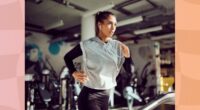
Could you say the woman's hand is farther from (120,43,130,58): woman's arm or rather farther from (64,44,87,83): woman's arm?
(120,43,130,58): woman's arm

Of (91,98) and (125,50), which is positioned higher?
(125,50)

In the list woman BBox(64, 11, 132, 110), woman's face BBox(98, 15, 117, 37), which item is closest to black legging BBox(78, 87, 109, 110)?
woman BBox(64, 11, 132, 110)

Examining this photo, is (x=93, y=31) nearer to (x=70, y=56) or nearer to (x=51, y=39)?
(x=70, y=56)

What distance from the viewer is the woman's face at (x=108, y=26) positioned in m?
0.59

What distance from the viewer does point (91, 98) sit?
2.10 ft

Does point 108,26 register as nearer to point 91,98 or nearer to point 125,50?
point 125,50

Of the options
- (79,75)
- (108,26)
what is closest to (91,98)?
(79,75)

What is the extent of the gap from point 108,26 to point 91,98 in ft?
0.58

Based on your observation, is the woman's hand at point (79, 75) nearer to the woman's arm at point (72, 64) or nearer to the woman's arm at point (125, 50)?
the woman's arm at point (72, 64)

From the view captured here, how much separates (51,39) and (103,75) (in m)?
0.27

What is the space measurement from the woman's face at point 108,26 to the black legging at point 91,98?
139 millimetres

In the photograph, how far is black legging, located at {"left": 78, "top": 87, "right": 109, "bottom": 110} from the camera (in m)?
0.64

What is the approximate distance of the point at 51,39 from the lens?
0.81m
